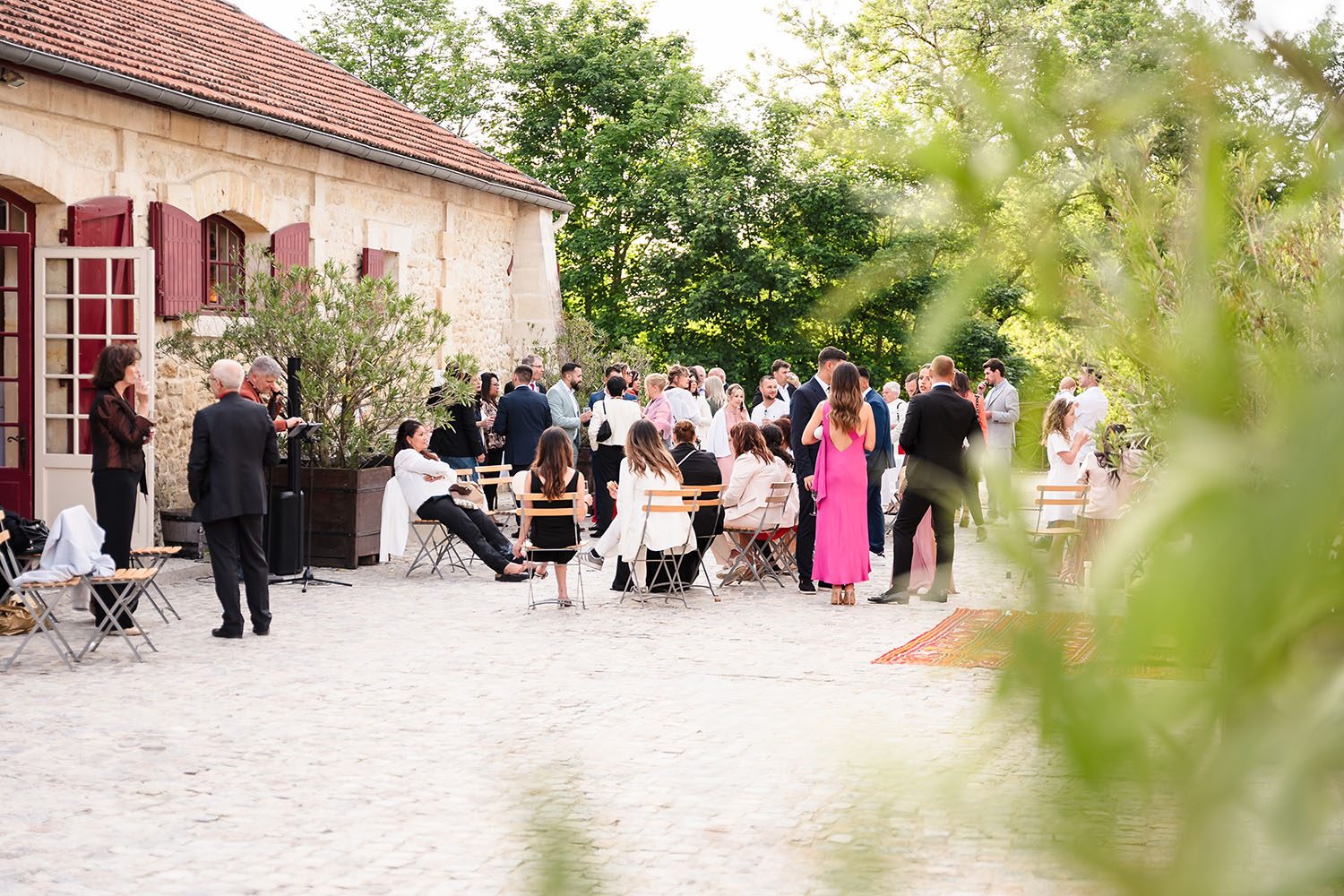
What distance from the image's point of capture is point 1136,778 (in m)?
0.60

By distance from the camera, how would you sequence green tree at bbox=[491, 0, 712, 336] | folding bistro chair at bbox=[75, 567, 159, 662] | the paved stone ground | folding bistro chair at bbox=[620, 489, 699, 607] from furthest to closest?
1. green tree at bbox=[491, 0, 712, 336]
2. folding bistro chair at bbox=[620, 489, 699, 607]
3. folding bistro chair at bbox=[75, 567, 159, 662]
4. the paved stone ground

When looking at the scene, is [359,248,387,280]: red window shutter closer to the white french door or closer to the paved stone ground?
the white french door

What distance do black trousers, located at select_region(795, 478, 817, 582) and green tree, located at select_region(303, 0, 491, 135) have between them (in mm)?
30680

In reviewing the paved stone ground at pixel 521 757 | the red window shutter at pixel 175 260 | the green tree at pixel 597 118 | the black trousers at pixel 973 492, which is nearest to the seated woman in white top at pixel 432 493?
the paved stone ground at pixel 521 757

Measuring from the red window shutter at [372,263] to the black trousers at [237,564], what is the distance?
25.3 feet

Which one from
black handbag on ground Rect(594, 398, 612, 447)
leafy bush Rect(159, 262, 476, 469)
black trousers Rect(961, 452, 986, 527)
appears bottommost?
black trousers Rect(961, 452, 986, 527)

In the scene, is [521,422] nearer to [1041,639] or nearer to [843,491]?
[843,491]

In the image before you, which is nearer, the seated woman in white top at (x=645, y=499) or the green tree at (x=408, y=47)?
the seated woman in white top at (x=645, y=499)

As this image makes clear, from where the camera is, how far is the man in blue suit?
517 inches

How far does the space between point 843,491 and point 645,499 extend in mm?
1486

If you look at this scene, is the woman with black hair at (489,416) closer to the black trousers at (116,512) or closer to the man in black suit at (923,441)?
the man in black suit at (923,441)

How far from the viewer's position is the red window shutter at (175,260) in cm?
1313

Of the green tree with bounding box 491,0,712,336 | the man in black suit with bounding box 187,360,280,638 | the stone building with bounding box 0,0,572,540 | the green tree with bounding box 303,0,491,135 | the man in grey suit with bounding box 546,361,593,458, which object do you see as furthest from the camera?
the green tree with bounding box 303,0,491,135

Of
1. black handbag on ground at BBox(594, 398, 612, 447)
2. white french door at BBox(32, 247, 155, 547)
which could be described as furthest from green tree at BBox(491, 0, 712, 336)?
white french door at BBox(32, 247, 155, 547)
